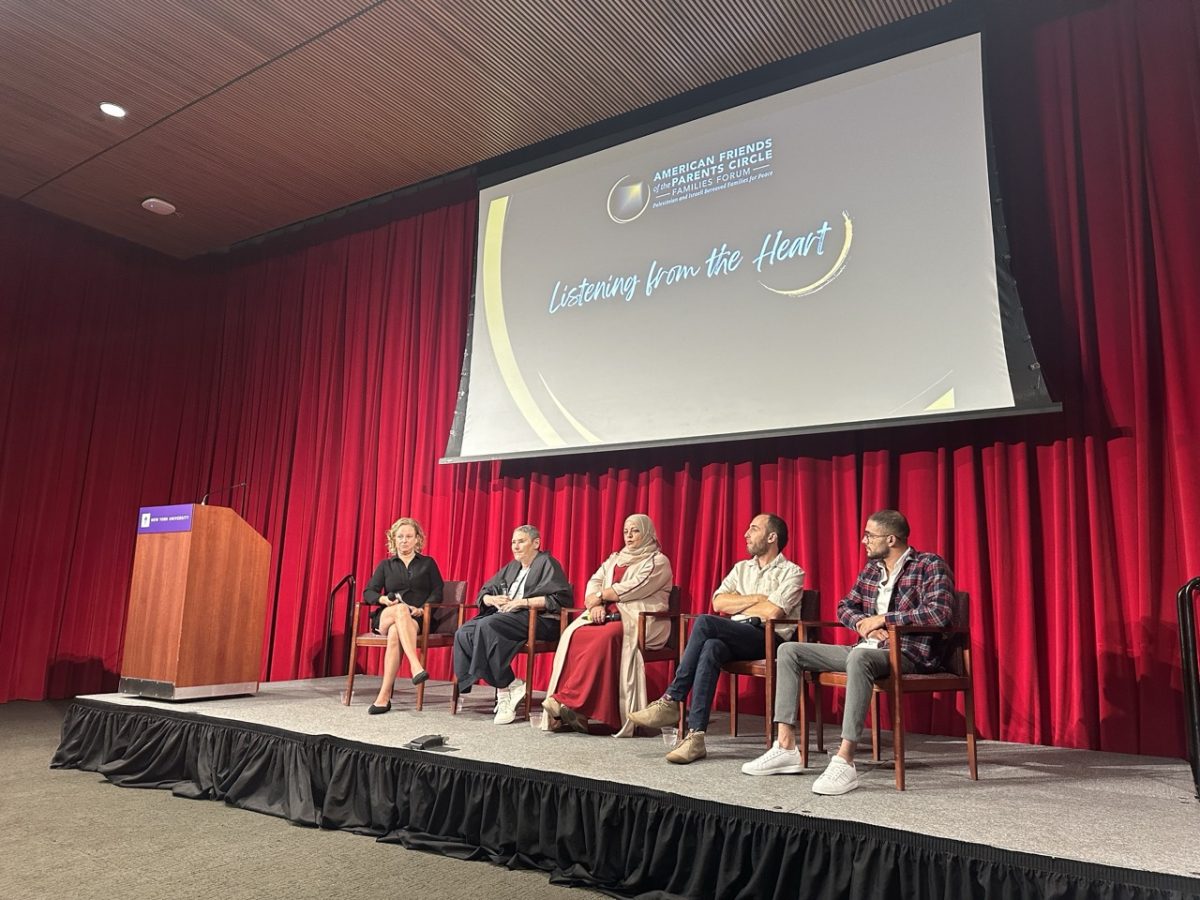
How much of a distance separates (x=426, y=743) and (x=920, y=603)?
5.81 ft

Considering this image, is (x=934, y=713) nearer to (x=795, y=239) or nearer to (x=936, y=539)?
(x=936, y=539)

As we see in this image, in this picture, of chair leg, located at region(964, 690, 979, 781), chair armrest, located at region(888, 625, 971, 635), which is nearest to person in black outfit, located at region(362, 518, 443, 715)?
chair armrest, located at region(888, 625, 971, 635)

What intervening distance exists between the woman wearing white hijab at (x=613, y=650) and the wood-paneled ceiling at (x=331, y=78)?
249 centimetres

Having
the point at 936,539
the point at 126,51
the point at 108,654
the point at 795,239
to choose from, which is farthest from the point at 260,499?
the point at 936,539

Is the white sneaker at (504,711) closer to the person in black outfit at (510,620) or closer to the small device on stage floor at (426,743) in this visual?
the person in black outfit at (510,620)

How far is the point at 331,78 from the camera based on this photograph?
4.74 meters

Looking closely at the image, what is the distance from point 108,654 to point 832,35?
6.47m

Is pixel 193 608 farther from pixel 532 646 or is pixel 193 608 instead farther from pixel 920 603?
pixel 920 603

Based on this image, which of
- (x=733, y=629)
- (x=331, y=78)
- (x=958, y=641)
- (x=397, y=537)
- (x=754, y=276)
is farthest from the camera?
(x=331, y=78)

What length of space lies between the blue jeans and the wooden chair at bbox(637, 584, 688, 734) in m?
0.25

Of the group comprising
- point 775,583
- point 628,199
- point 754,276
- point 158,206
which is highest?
point 158,206

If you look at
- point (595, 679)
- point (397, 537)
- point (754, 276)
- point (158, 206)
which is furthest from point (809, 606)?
point (158, 206)

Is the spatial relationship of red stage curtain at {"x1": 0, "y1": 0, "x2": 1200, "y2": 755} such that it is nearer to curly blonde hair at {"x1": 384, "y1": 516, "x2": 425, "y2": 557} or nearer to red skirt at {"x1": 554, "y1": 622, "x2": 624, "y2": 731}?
curly blonde hair at {"x1": 384, "y1": 516, "x2": 425, "y2": 557}

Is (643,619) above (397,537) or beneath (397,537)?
beneath
